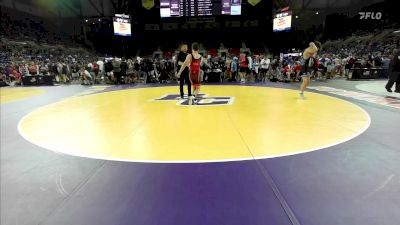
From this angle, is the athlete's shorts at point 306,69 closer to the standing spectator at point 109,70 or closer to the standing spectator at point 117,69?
the standing spectator at point 117,69

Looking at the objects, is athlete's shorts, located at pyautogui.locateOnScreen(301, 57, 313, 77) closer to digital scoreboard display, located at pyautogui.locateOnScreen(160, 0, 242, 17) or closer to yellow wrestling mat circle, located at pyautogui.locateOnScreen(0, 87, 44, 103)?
yellow wrestling mat circle, located at pyautogui.locateOnScreen(0, 87, 44, 103)

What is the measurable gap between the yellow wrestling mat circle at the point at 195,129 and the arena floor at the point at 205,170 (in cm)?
2

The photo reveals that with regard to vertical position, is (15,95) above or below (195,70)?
below

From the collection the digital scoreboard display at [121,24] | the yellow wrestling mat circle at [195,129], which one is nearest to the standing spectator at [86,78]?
the yellow wrestling mat circle at [195,129]

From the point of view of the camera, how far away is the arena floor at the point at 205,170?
2193 millimetres

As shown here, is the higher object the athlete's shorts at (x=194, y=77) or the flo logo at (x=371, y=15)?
the flo logo at (x=371, y=15)

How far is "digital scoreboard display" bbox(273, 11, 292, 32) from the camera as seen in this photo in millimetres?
21959

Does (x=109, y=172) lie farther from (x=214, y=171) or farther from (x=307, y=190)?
(x=307, y=190)

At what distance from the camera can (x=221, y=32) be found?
35.3 m

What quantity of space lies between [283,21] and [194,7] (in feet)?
25.8

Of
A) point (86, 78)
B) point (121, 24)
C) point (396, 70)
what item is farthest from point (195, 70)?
point (121, 24)

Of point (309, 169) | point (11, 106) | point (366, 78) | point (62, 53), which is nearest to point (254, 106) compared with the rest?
point (309, 169)

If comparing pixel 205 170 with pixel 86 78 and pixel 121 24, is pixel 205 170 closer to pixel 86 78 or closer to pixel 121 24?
pixel 86 78

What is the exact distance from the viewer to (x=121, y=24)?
22.8 metres
